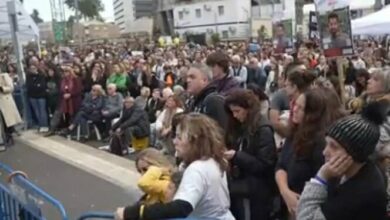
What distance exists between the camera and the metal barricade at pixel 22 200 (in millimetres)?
3975

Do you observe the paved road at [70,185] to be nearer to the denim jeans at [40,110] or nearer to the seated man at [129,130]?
the seated man at [129,130]

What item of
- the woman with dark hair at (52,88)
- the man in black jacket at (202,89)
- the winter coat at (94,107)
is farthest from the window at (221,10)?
the man in black jacket at (202,89)

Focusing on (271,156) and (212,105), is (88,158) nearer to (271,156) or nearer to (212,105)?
(212,105)

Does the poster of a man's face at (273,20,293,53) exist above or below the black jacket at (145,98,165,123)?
above

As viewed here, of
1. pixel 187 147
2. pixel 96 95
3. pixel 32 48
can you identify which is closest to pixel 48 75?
pixel 96 95

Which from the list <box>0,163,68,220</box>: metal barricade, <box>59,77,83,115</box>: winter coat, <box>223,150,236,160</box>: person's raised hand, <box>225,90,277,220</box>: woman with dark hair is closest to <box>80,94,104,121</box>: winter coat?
<box>59,77,83,115</box>: winter coat

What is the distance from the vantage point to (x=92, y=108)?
12977mm

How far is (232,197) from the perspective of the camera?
4.49 m

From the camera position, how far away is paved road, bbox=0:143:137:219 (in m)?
7.63

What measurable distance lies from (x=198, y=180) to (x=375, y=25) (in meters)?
10.1

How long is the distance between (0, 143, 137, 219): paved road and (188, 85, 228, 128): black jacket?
1.97 meters

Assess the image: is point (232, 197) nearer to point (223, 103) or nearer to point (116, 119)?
point (223, 103)

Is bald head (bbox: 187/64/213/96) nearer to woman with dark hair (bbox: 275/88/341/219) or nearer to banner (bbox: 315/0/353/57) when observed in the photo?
woman with dark hair (bbox: 275/88/341/219)

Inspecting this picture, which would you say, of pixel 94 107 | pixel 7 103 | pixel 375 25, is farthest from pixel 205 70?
pixel 7 103
